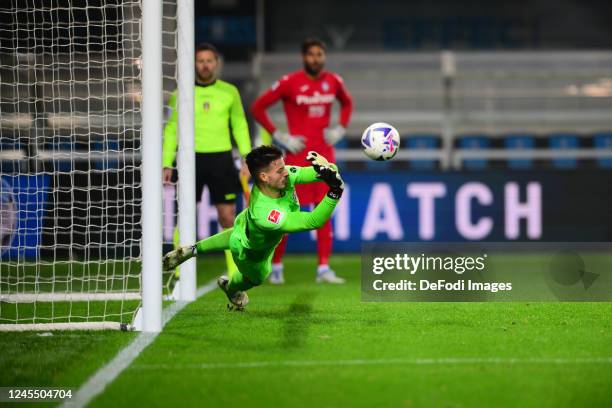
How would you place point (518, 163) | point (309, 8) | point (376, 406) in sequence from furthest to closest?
point (309, 8) → point (518, 163) → point (376, 406)

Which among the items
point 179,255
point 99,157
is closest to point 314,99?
point 99,157

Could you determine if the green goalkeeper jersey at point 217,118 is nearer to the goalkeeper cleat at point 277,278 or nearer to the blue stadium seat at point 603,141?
the goalkeeper cleat at point 277,278

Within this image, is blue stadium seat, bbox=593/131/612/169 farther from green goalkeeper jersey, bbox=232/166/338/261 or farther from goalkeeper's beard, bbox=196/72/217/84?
green goalkeeper jersey, bbox=232/166/338/261

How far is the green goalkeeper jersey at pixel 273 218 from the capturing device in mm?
6258

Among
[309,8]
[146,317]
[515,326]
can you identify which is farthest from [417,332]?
[309,8]

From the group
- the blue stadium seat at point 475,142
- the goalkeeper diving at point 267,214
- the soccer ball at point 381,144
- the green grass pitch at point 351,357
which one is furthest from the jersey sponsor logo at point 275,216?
the blue stadium seat at point 475,142

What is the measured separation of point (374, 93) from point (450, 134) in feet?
5.31

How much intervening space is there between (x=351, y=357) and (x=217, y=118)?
3.92m

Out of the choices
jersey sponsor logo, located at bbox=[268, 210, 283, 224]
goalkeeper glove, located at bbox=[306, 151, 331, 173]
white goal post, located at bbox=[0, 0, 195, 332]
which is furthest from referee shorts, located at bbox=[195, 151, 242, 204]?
goalkeeper glove, located at bbox=[306, 151, 331, 173]

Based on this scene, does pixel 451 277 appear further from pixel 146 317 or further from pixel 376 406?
pixel 376 406

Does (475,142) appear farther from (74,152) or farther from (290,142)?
(74,152)

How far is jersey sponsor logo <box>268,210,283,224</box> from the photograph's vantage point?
6332 millimetres

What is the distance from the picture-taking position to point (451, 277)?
25.9 feet

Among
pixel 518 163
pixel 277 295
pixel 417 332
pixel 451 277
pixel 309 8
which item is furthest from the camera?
pixel 309 8
